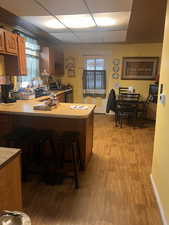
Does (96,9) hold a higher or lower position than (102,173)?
higher

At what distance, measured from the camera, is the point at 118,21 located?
3320mm

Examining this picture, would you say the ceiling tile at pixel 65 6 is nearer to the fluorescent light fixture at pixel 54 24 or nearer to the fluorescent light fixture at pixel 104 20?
the fluorescent light fixture at pixel 104 20

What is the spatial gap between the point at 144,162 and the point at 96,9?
8.13 feet

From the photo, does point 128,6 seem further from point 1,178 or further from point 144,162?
point 1,178

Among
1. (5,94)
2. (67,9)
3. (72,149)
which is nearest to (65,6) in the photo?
(67,9)

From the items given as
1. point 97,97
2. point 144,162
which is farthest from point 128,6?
point 97,97

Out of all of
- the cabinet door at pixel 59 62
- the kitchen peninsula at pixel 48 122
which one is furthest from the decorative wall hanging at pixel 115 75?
the kitchen peninsula at pixel 48 122

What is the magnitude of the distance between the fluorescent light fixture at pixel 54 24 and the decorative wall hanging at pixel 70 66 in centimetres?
230

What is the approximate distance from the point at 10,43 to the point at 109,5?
1.63 m

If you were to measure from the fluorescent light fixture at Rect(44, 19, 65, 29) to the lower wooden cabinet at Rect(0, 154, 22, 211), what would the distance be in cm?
287

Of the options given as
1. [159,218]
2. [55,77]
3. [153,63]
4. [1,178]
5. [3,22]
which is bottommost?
[159,218]

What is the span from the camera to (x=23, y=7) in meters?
2.71

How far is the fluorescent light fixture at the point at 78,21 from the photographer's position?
308cm

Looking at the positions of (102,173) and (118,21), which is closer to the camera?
(102,173)
